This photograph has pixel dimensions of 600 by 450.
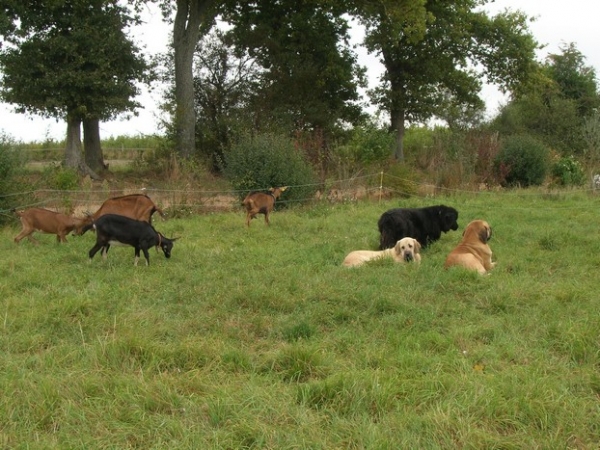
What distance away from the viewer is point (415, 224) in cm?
1025

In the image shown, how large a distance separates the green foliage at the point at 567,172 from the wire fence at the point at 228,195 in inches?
115

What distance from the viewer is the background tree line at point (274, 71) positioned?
1920cm

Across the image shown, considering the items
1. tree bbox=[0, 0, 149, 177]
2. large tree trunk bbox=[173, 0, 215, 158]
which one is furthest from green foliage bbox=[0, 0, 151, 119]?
large tree trunk bbox=[173, 0, 215, 158]

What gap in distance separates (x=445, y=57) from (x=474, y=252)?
19104 millimetres

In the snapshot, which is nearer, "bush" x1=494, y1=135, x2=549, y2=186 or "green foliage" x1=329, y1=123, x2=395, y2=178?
"green foliage" x1=329, y1=123, x2=395, y2=178

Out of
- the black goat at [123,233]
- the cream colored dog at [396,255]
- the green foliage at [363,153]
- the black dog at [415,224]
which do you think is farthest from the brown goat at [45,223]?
the green foliage at [363,153]

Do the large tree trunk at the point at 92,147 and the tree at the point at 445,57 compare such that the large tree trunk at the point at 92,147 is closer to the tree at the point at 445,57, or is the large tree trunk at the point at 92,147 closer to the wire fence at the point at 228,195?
the wire fence at the point at 228,195

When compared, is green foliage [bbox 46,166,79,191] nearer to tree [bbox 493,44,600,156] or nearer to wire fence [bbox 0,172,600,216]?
wire fence [bbox 0,172,600,216]

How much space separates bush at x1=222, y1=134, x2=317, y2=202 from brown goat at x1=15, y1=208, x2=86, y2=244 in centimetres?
562

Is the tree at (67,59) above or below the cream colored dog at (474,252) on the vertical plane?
above

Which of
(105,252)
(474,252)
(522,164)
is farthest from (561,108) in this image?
(105,252)

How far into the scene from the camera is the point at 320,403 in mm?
4242

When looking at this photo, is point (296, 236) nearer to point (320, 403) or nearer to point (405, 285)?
point (405, 285)

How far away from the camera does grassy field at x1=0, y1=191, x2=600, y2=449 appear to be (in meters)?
3.85
